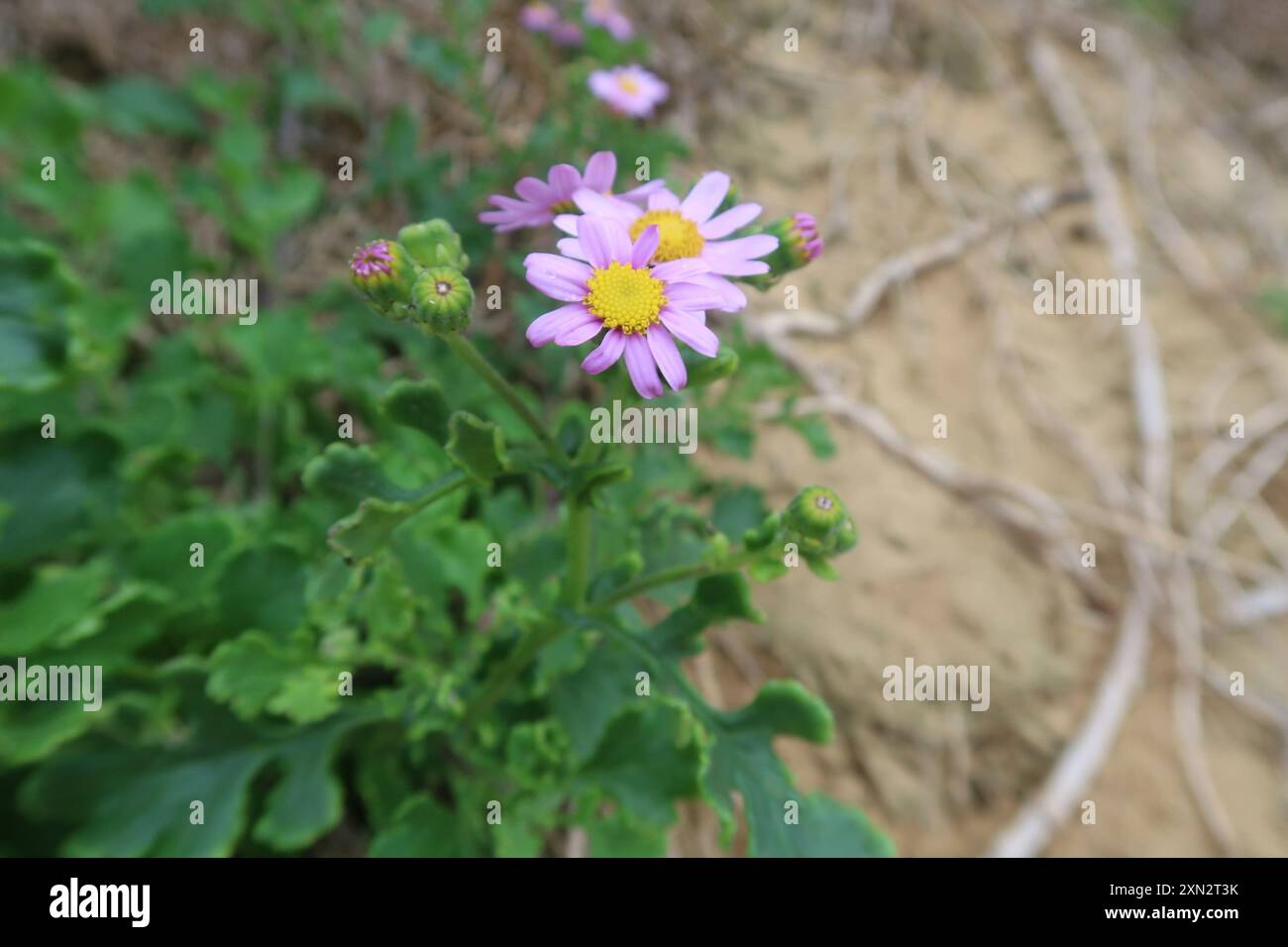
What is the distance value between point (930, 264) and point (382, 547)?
3.03 metres

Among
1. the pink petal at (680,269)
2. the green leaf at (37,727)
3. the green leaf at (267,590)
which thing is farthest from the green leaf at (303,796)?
the pink petal at (680,269)

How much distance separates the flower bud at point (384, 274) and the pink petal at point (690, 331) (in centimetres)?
38

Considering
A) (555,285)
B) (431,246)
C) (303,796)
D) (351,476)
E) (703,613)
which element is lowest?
(303,796)

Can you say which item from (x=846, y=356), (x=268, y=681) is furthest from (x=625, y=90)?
(x=268, y=681)

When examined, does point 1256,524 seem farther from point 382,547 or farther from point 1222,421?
point 382,547

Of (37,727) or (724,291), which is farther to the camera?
(37,727)

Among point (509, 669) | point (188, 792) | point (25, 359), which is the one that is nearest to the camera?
point (509, 669)

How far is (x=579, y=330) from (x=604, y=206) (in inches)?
10.3

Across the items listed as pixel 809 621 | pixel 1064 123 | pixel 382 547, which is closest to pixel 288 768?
pixel 382 547

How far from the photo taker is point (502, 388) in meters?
1.47

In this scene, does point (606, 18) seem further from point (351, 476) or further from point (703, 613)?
point (703, 613)

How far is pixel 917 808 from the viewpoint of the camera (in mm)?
2627

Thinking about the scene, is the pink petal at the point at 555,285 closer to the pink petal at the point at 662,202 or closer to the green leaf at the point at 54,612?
the pink petal at the point at 662,202

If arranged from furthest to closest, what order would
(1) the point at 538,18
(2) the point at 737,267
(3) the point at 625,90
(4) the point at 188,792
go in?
(1) the point at 538,18, (3) the point at 625,90, (4) the point at 188,792, (2) the point at 737,267
